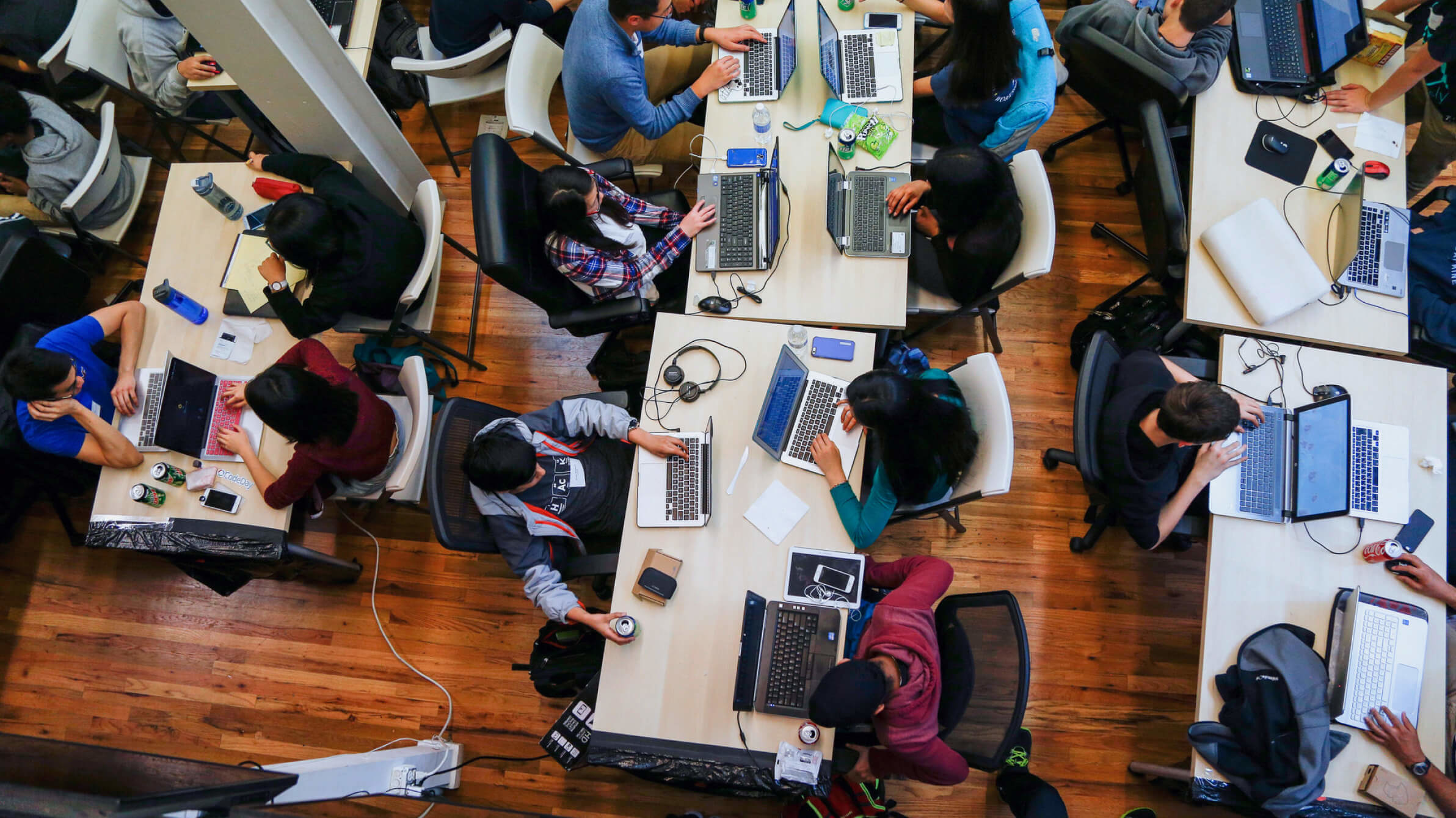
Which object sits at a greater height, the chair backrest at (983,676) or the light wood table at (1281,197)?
the light wood table at (1281,197)

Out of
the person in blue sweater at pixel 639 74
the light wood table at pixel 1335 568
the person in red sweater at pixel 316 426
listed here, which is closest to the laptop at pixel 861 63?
the person in blue sweater at pixel 639 74

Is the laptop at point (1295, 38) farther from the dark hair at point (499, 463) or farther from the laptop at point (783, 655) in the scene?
the dark hair at point (499, 463)

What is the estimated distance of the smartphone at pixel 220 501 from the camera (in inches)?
108

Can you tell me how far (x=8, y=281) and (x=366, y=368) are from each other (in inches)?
62.4

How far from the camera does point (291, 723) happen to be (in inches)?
131

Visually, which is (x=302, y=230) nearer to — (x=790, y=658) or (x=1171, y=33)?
(x=790, y=658)

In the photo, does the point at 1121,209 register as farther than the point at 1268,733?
Yes

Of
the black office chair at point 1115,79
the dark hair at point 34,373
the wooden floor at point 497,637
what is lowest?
the wooden floor at point 497,637

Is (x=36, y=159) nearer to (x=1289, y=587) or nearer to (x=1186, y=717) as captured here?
(x=1289, y=587)

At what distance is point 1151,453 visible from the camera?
98.1 inches

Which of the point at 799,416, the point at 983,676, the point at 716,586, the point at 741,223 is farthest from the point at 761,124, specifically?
the point at 983,676

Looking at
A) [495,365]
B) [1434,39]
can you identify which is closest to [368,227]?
[495,365]

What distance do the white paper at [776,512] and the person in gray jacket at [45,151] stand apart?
3.59 m

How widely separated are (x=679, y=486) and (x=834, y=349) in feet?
2.58
